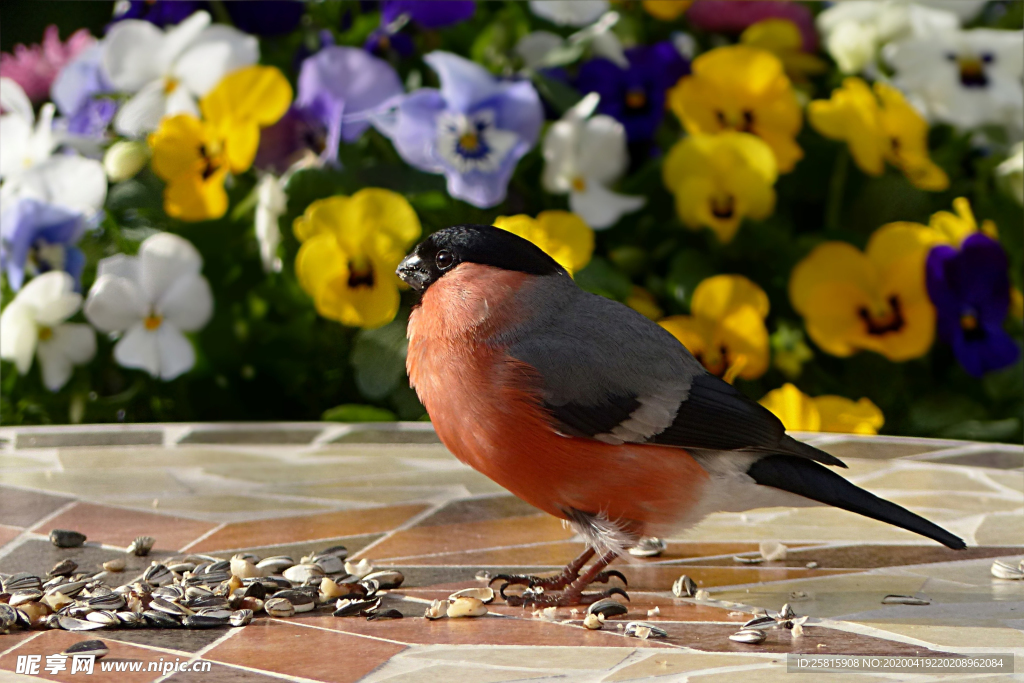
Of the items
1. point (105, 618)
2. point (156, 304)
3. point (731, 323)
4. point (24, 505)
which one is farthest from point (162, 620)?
point (731, 323)

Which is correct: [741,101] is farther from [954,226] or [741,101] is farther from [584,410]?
[584,410]

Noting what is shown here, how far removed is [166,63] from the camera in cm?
298

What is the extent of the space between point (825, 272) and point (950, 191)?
564mm

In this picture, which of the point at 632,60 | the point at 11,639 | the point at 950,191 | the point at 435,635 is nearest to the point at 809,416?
the point at 950,191

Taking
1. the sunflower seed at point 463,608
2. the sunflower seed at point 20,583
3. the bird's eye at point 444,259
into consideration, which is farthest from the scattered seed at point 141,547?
the bird's eye at point 444,259

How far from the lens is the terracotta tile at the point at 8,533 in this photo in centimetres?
210

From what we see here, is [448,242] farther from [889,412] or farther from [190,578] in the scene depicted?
[889,412]

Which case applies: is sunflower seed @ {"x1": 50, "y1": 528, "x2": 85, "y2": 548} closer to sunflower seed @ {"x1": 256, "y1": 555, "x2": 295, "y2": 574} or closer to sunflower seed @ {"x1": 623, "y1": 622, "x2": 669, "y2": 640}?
sunflower seed @ {"x1": 256, "y1": 555, "x2": 295, "y2": 574}

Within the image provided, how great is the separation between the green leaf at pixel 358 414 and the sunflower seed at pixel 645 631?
1471 millimetres

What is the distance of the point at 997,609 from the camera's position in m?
1.73

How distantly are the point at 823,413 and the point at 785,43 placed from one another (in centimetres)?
109

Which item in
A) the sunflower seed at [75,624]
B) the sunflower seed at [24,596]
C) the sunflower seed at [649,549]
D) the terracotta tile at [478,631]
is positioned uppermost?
the sunflower seed at [24,596]

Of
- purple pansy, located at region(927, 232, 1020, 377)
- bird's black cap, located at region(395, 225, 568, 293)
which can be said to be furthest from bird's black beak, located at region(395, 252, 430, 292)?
purple pansy, located at region(927, 232, 1020, 377)

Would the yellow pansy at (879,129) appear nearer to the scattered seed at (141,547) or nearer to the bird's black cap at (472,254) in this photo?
the bird's black cap at (472,254)
